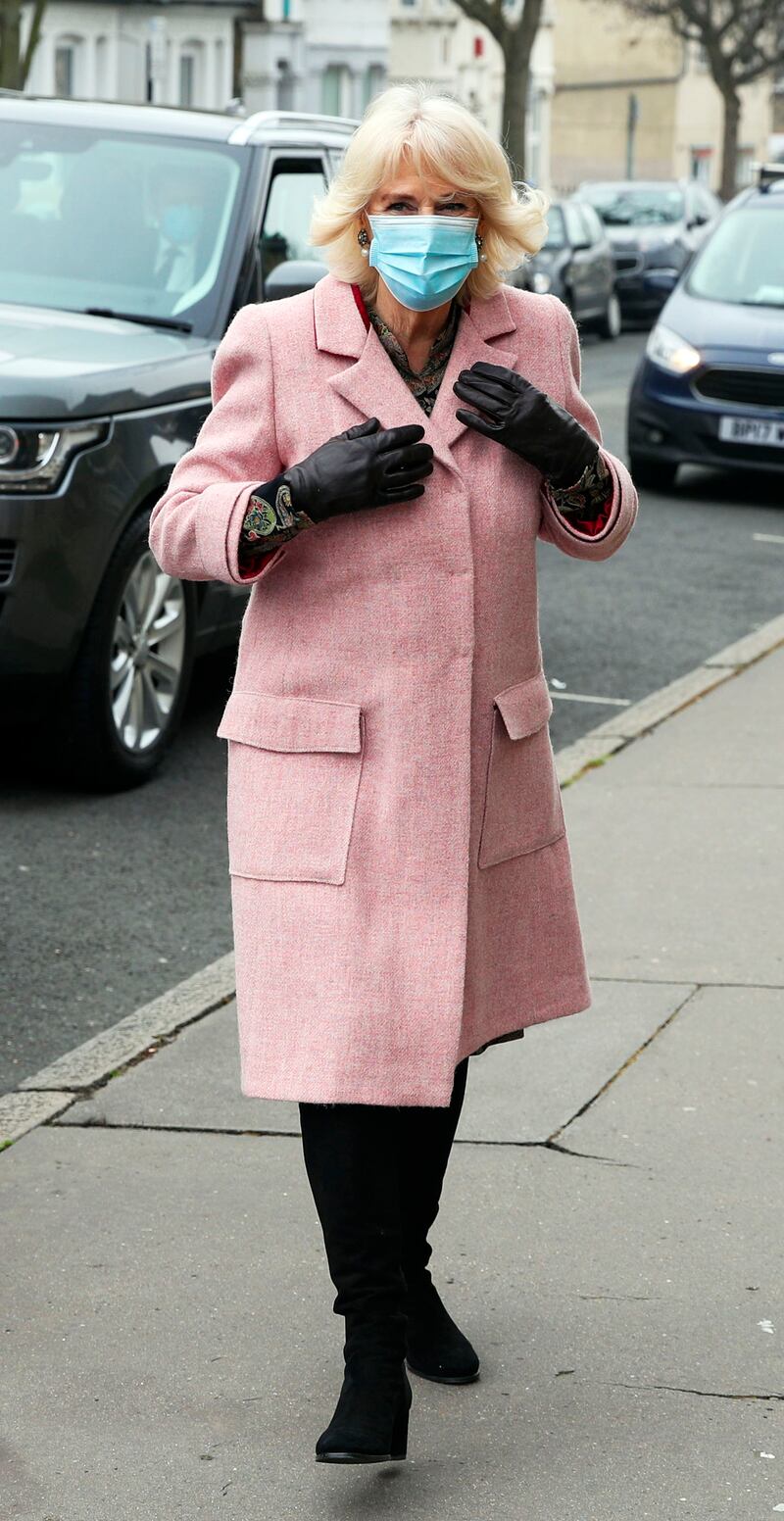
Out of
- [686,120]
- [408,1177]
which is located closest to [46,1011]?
[408,1177]

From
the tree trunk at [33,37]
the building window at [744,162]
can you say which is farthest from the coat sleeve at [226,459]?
the building window at [744,162]

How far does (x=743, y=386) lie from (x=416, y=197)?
10.3m

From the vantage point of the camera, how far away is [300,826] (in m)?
3.16

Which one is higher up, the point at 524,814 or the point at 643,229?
the point at 524,814

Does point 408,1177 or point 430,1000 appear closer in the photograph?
point 430,1000

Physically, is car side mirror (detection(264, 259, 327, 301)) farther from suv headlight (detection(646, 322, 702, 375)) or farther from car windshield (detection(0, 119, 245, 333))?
suv headlight (detection(646, 322, 702, 375))

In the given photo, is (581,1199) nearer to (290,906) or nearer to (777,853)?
(290,906)

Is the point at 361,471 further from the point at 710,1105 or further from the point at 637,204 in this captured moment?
the point at 637,204

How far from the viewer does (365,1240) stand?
3.20 m

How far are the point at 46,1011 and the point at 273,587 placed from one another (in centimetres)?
216

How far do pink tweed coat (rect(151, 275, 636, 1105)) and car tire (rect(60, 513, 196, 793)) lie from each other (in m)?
3.41

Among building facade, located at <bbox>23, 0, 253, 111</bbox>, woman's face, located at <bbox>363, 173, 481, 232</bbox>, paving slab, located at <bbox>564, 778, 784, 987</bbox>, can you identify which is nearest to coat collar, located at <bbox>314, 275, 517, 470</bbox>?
woman's face, located at <bbox>363, 173, 481, 232</bbox>

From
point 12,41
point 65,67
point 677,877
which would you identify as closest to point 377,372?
point 677,877

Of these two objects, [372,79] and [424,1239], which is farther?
[372,79]
